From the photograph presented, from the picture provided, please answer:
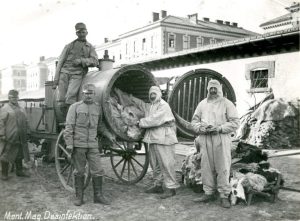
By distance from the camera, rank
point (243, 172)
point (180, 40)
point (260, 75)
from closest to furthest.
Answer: point (243, 172), point (260, 75), point (180, 40)

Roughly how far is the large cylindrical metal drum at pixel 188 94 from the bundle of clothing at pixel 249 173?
1.36 m

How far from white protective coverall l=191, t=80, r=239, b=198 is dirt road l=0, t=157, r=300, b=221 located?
0.37m

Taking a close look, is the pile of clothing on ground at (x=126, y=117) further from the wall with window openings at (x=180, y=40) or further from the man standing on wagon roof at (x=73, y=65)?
the wall with window openings at (x=180, y=40)

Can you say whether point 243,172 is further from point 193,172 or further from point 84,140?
point 84,140

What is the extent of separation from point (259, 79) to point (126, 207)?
970cm

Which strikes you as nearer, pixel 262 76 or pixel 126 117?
pixel 126 117

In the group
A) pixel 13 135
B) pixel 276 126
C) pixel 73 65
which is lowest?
pixel 276 126

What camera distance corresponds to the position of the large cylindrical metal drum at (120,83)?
20.4 feet

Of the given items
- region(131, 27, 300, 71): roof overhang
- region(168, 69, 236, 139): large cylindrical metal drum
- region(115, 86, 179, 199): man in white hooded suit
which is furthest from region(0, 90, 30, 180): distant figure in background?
region(131, 27, 300, 71): roof overhang

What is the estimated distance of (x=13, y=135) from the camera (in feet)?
26.1

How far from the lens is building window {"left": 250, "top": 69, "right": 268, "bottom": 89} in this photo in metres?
13.7

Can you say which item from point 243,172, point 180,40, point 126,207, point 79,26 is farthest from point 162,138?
point 180,40

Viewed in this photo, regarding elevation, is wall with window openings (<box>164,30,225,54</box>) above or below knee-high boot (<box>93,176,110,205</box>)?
above

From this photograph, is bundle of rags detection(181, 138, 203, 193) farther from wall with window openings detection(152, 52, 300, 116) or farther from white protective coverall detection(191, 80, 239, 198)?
wall with window openings detection(152, 52, 300, 116)
